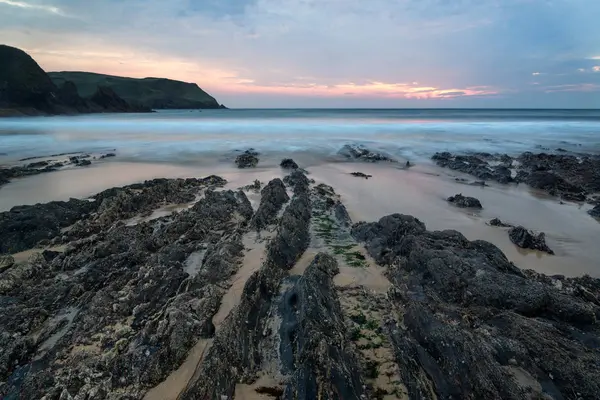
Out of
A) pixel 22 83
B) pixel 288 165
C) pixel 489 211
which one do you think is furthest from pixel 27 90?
pixel 489 211

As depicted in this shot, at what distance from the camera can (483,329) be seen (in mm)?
5031

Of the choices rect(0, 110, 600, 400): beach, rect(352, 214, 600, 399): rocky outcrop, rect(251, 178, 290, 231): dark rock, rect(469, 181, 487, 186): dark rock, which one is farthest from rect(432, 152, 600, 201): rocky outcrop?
rect(251, 178, 290, 231): dark rock

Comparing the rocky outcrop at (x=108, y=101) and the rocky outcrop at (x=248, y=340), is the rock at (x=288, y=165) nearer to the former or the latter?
the rocky outcrop at (x=248, y=340)

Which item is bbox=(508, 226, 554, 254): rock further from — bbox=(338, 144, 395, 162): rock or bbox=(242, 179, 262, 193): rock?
bbox=(338, 144, 395, 162): rock

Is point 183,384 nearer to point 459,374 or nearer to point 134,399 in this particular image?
point 134,399

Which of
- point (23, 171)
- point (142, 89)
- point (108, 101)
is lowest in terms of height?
point (23, 171)

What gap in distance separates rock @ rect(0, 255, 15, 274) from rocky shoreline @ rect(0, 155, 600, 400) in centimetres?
4

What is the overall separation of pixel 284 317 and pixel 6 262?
606cm

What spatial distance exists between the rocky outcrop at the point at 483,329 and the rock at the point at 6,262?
7.52m

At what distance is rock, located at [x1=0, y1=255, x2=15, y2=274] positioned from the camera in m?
6.98

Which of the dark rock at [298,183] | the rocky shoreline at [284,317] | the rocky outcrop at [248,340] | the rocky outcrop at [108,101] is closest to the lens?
the rocky outcrop at [248,340]

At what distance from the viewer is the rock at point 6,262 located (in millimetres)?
6979

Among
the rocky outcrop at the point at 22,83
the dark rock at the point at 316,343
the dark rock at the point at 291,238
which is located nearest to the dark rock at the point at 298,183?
the dark rock at the point at 291,238

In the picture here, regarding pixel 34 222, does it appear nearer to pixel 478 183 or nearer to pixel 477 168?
pixel 478 183
